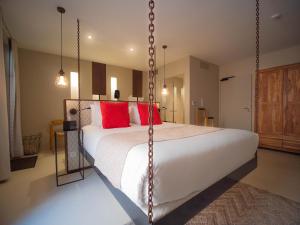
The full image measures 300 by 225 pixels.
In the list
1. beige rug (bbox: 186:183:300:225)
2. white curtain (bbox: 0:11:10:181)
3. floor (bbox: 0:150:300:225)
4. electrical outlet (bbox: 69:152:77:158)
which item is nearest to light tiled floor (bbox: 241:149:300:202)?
floor (bbox: 0:150:300:225)

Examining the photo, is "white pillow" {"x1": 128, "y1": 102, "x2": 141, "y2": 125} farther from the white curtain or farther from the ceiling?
the white curtain

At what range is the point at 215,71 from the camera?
15.7 feet

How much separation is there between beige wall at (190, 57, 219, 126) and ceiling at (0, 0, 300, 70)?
482 millimetres

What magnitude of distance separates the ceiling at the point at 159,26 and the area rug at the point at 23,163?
2.52 meters

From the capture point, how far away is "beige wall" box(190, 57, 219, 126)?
13.4 feet

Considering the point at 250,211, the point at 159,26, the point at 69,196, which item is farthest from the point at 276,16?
the point at 69,196

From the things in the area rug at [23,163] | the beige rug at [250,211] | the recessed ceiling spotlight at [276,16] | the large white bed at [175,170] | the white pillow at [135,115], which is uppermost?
the recessed ceiling spotlight at [276,16]

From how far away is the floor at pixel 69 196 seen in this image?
1415 mm

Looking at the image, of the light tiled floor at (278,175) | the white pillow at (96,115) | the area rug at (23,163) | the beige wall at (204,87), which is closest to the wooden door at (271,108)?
the light tiled floor at (278,175)

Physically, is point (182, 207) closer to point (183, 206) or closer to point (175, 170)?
point (183, 206)

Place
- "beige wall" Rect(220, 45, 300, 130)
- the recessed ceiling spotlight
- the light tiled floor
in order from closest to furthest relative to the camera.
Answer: the light tiled floor
the recessed ceiling spotlight
"beige wall" Rect(220, 45, 300, 130)

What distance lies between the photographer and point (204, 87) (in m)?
4.40

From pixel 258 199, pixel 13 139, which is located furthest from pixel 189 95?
pixel 13 139

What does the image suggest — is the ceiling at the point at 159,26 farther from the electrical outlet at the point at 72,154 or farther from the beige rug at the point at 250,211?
the beige rug at the point at 250,211
